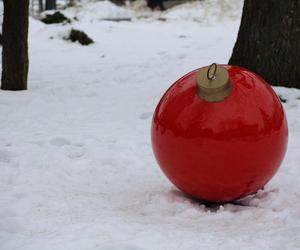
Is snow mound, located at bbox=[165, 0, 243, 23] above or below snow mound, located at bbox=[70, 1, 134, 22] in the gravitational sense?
above

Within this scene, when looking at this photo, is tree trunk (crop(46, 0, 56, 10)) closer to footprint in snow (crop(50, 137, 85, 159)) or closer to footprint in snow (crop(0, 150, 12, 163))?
footprint in snow (crop(50, 137, 85, 159))

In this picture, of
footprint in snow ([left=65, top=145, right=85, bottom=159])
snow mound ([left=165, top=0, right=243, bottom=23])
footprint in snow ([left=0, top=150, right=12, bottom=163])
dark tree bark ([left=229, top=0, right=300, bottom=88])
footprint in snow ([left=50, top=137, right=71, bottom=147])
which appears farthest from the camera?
snow mound ([left=165, top=0, right=243, bottom=23])

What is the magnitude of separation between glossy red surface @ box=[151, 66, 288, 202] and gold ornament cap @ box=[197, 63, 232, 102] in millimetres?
29

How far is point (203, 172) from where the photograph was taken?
10.2 ft

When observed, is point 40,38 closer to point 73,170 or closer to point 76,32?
point 76,32

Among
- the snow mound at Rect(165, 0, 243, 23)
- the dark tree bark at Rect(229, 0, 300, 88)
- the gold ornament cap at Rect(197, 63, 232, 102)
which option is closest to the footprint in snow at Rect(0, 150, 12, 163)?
the gold ornament cap at Rect(197, 63, 232, 102)

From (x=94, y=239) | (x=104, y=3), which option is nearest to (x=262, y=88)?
(x=94, y=239)

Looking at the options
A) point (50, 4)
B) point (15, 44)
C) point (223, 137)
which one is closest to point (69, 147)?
point (223, 137)

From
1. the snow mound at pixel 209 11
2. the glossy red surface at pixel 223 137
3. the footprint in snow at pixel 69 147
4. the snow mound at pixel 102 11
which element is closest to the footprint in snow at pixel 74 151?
the footprint in snow at pixel 69 147

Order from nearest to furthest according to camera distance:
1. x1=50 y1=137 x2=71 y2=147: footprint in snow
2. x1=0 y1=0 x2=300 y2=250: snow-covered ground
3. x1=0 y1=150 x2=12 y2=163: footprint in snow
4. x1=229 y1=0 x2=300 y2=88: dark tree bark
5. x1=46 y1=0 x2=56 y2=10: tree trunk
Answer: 1. x1=0 y1=0 x2=300 y2=250: snow-covered ground
2. x1=0 y1=150 x2=12 y2=163: footprint in snow
3. x1=50 y1=137 x2=71 y2=147: footprint in snow
4. x1=229 y1=0 x2=300 y2=88: dark tree bark
5. x1=46 y1=0 x2=56 y2=10: tree trunk

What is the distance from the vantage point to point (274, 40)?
18.7 feet

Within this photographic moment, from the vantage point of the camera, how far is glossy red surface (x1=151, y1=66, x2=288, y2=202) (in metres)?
2.99

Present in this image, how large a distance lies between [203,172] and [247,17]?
3109 millimetres

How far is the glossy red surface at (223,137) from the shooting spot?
2.99m
